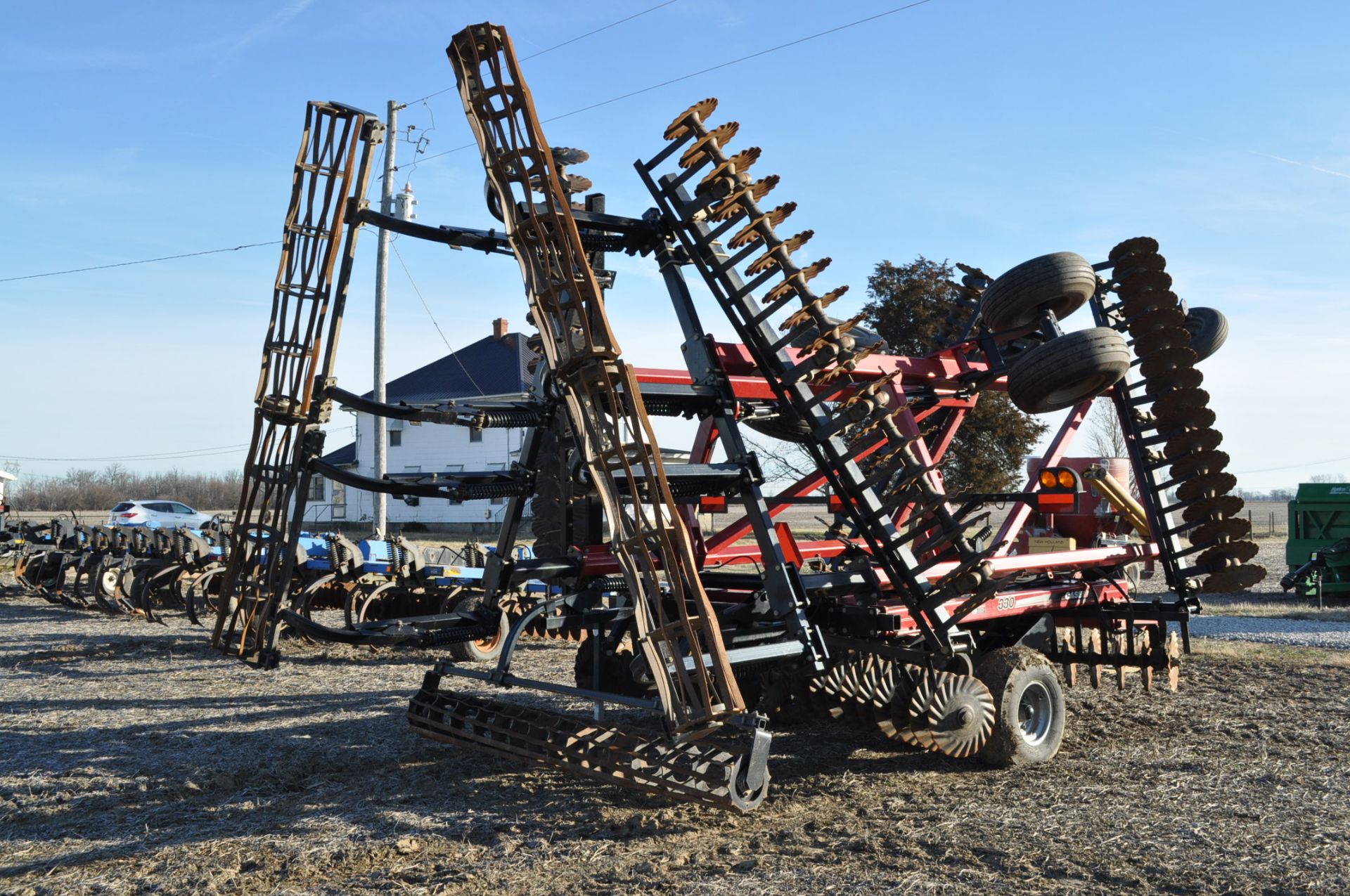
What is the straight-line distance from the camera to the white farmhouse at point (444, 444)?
35781mm

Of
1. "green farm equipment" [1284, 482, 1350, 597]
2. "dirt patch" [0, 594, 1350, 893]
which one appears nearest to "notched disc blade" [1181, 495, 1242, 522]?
"dirt patch" [0, 594, 1350, 893]

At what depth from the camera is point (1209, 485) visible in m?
6.84

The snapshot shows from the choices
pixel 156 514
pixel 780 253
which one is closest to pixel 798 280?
pixel 780 253

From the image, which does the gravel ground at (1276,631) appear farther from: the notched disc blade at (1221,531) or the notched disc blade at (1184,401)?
the notched disc blade at (1184,401)

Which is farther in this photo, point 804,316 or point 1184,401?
point 1184,401

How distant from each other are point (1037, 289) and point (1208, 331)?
2.70 metres

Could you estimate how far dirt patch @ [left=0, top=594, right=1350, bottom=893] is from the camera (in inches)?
169

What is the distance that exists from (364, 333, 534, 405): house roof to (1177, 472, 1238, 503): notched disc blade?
28028mm

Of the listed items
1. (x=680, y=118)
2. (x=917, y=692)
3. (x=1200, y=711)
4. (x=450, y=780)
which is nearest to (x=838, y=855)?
(x=917, y=692)

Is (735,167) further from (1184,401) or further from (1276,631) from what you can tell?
(1276,631)

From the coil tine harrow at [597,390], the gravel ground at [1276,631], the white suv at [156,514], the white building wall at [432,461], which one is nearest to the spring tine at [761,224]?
the coil tine harrow at [597,390]

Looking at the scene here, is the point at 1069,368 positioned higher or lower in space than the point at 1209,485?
higher

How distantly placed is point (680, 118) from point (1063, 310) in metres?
2.73

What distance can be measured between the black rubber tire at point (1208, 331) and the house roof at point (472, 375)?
26732 mm
